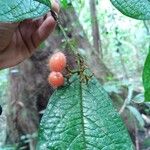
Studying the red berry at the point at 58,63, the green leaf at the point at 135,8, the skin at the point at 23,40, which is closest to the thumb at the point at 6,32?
the skin at the point at 23,40

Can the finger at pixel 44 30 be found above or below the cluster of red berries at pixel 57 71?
above

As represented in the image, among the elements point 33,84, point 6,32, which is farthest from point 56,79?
point 33,84

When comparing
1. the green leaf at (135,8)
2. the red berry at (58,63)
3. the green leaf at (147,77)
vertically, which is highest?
the green leaf at (135,8)

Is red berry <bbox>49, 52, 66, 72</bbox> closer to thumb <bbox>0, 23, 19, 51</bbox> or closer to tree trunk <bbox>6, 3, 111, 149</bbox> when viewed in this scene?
thumb <bbox>0, 23, 19, 51</bbox>

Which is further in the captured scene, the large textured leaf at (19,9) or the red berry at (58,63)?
the red berry at (58,63)

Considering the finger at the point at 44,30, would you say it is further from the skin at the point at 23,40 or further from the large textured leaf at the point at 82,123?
the large textured leaf at the point at 82,123

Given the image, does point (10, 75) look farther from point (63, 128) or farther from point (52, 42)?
point (63, 128)

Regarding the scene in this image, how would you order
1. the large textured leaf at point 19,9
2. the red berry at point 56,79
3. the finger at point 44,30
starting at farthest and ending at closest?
the finger at point 44,30 < the red berry at point 56,79 < the large textured leaf at point 19,9
